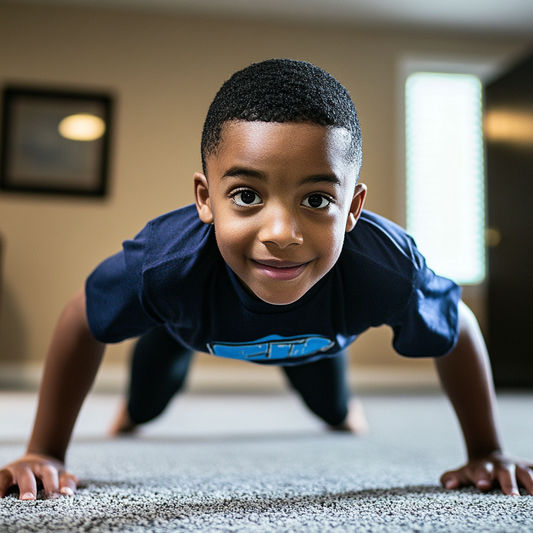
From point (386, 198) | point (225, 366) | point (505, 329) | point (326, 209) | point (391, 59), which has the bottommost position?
point (225, 366)

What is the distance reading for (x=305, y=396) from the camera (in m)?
1.05

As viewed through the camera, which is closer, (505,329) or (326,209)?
(326,209)

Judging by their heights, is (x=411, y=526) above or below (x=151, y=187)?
below

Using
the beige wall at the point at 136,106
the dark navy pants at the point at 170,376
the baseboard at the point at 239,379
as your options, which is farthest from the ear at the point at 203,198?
the beige wall at the point at 136,106

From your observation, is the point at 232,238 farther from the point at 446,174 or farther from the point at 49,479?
the point at 446,174

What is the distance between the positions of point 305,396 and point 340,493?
440 millimetres

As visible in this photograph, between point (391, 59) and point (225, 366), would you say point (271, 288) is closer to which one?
point (225, 366)

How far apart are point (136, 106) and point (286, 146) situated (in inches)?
90.3

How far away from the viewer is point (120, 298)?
63 centimetres

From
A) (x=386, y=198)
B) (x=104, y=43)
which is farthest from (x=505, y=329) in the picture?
(x=104, y=43)

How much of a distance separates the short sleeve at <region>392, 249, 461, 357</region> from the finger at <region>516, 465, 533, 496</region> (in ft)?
0.52

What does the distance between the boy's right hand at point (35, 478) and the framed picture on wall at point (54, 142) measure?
2063 mm

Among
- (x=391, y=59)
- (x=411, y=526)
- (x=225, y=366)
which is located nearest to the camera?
(x=411, y=526)

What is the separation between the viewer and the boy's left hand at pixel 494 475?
62 cm
